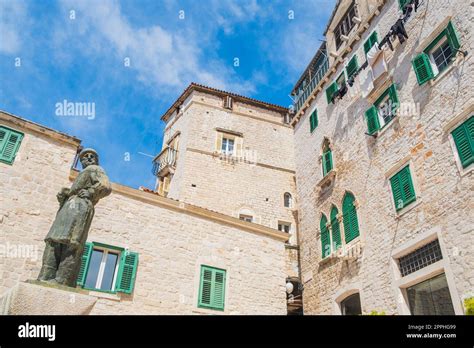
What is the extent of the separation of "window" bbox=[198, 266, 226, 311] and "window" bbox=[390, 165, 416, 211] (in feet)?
19.2

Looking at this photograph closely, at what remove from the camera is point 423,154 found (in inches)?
446

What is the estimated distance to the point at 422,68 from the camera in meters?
12.1

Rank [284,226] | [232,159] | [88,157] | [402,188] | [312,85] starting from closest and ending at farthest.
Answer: [88,157] → [402,188] → [284,226] → [312,85] → [232,159]

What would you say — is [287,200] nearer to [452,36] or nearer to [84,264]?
[452,36]

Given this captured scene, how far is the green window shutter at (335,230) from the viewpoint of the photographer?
46.6 ft

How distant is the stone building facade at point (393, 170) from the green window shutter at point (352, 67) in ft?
0.18

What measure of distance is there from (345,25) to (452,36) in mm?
8129

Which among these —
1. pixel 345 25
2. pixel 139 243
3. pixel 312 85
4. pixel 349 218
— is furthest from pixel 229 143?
pixel 139 243

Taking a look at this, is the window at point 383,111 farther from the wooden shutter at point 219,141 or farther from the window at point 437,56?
the wooden shutter at point 219,141

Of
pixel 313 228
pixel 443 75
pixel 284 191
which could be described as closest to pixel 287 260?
pixel 313 228
